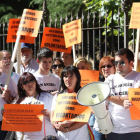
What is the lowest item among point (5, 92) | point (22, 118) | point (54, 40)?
point (22, 118)

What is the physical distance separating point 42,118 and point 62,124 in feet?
1.10

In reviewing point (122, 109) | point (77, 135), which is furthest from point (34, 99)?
point (122, 109)

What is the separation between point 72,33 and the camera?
234 inches

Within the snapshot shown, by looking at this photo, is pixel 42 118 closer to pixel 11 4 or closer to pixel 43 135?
pixel 43 135

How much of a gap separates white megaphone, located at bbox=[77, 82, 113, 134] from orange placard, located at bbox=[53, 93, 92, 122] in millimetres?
172

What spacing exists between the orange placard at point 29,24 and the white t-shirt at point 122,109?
1.99 meters

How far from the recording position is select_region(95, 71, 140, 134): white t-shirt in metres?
4.08

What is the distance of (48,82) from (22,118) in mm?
946

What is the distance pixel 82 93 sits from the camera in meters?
3.94

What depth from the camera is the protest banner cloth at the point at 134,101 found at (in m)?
3.91

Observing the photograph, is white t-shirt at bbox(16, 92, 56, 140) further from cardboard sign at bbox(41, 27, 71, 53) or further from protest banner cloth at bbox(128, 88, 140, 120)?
cardboard sign at bbox(41, 27, 71, 53)

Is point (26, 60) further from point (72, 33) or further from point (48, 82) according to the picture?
point (48, 82)

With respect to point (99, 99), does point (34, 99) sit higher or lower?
lower

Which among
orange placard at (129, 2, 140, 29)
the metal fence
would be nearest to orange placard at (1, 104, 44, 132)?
orange placard at (129, 2, 140, 29)
